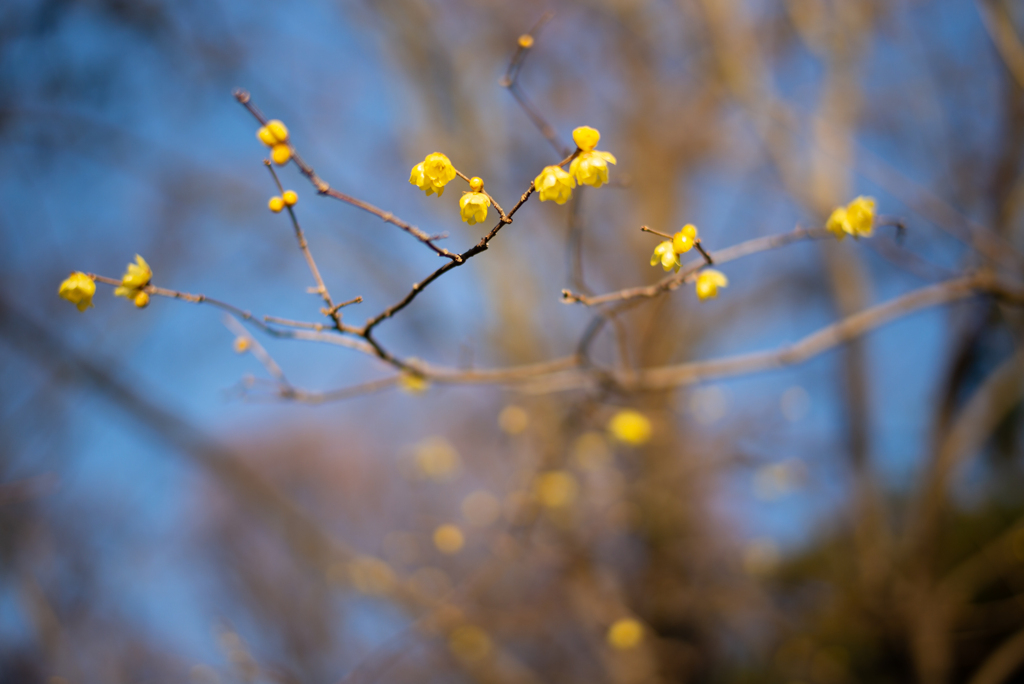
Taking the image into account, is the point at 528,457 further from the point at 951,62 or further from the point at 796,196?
the point at 951,62

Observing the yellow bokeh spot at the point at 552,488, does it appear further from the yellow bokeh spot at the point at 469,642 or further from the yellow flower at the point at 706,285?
the yellow flower at the point at 706,285

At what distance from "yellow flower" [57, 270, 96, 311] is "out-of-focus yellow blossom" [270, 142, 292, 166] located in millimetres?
467

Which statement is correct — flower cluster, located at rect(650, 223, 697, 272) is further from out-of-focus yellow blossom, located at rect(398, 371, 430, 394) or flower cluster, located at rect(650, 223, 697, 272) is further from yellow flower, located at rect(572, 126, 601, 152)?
out-of-focus yellow blossom, located at rect(398, 371, 430, 394)

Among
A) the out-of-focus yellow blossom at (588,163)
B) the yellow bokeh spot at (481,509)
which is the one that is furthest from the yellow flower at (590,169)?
the yellow bokeh spot at (481,509)

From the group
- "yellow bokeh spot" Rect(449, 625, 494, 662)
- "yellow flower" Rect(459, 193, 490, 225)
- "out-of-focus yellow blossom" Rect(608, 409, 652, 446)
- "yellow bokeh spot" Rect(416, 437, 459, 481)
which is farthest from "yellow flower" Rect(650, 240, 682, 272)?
"yellow bokeh spot" Rect(449, 625, 494, 662)

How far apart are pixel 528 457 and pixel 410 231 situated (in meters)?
1.82

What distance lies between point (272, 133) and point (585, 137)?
52 cm

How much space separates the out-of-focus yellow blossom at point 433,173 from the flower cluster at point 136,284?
0.56 meters

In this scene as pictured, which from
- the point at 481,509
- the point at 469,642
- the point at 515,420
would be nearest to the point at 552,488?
the point at 515,420

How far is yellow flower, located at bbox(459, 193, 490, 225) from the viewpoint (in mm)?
870

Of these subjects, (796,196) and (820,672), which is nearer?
(796,196)

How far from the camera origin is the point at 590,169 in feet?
2.78

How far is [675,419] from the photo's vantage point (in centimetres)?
399

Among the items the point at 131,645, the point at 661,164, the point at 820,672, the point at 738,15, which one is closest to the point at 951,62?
the point at 738,15
